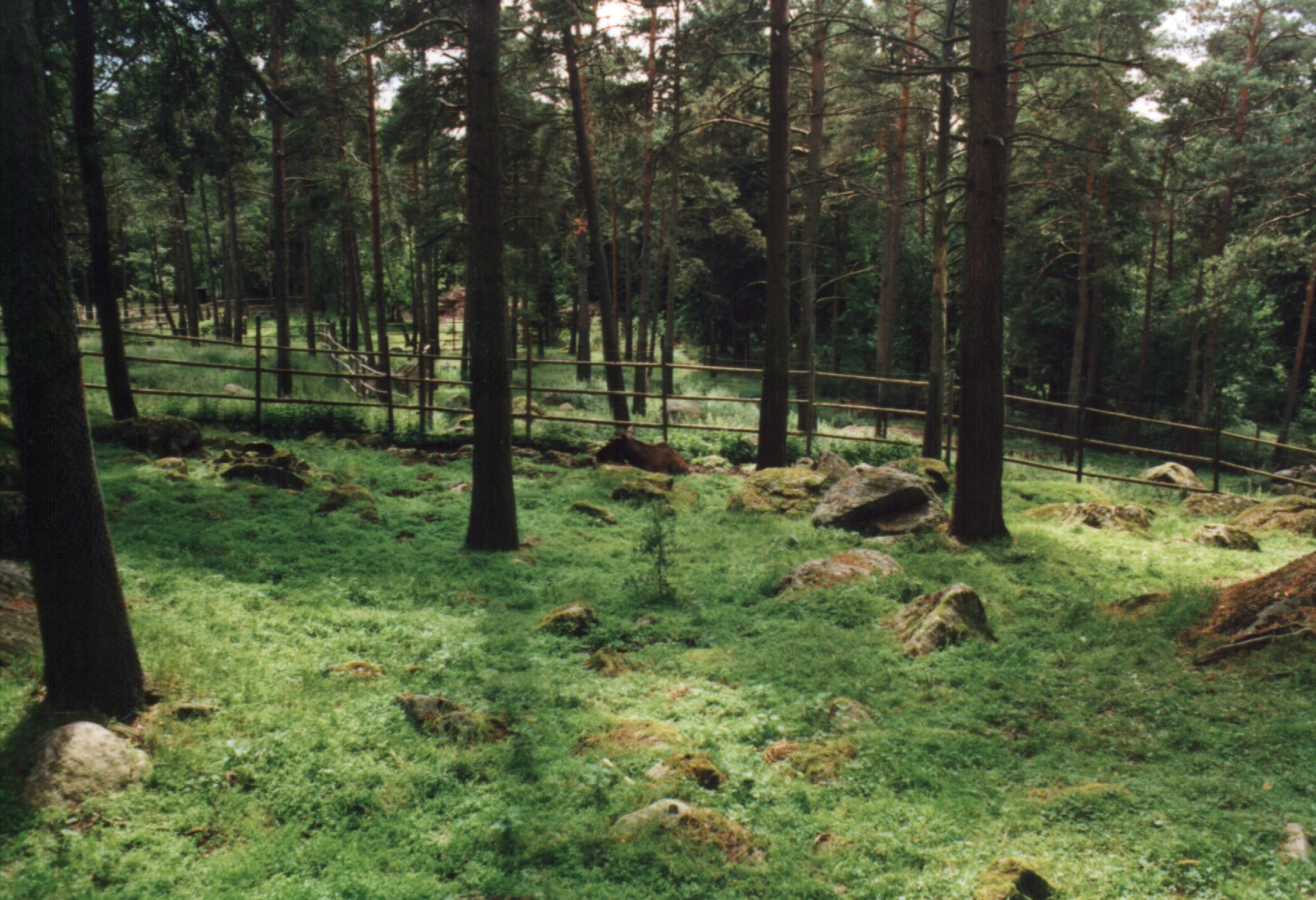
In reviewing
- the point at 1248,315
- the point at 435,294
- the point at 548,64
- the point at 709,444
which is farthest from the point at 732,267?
the point at 709,444

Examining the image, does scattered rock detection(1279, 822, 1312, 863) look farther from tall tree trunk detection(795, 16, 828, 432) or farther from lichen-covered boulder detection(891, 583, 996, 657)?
tall tree trunk detection(795, 16, 828, 432)

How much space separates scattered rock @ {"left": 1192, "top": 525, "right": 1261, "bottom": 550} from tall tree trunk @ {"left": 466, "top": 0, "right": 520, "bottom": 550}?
23.4 feet

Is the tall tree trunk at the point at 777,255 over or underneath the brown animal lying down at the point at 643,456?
over

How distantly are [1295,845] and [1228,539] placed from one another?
20.0 ft

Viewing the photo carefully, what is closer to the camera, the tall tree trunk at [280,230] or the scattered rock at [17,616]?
the scattered rock at [17,616]

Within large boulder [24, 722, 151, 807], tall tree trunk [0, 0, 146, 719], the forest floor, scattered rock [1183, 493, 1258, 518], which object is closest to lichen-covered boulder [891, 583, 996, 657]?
the forest floor

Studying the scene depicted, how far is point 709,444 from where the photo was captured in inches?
558

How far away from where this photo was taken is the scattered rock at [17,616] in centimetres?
500

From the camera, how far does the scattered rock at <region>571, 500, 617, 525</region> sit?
10.0m

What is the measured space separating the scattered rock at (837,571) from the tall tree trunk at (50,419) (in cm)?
490

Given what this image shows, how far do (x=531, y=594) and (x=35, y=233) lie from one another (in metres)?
4.48

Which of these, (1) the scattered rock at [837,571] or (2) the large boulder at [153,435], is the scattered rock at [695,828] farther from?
(2) the large boulder at [153,435]

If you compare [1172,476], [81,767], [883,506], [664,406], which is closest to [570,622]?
[81,767]

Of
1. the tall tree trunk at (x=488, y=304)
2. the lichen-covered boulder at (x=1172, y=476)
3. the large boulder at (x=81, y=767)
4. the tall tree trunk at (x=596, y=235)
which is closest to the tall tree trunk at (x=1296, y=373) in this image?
the lichen-covered boulder at (x=1172, y=476)
